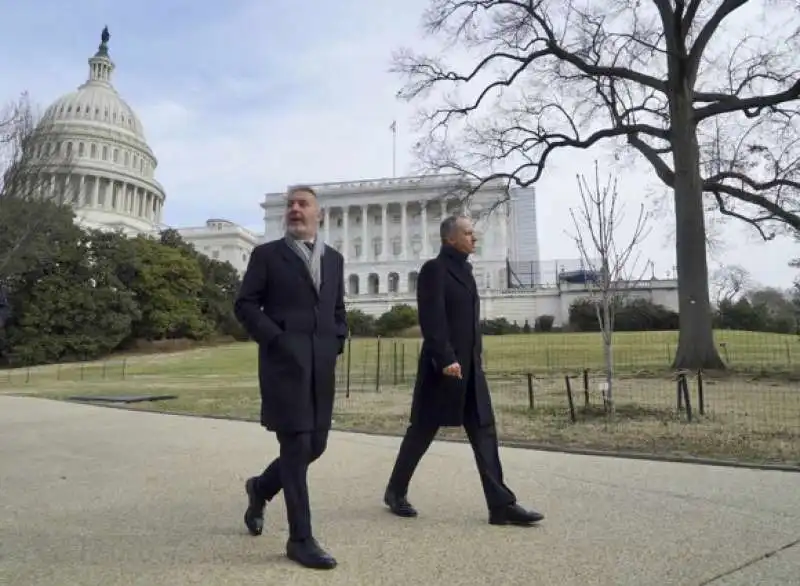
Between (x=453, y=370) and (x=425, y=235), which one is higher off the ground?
(x=425, y=235)

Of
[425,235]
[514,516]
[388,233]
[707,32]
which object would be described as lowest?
[514,516]

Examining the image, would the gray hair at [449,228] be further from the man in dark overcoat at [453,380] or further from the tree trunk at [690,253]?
the tree trunk at [690,253]

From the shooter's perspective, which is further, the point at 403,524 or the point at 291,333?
the point at 403,524

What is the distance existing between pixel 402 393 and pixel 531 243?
79751 mm

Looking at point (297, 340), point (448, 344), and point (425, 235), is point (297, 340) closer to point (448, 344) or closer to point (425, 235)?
point (448, 344)

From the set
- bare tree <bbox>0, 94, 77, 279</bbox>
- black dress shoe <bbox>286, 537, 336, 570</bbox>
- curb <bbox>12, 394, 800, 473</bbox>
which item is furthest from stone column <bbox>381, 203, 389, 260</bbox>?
black dress shoe <bbox>286, 537, 336, 570</bbox>

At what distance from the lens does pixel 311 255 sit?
11.7 feet

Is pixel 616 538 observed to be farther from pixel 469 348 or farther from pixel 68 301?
pixel 68 301

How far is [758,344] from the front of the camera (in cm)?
3206

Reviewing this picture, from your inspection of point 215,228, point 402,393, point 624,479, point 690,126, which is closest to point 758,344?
point 690,126

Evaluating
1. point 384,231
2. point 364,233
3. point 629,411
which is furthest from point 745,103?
point 364,233

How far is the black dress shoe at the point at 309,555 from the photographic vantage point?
10.3 feet

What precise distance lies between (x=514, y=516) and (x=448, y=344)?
114cm

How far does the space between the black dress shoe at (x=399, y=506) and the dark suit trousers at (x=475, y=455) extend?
0.03 m
